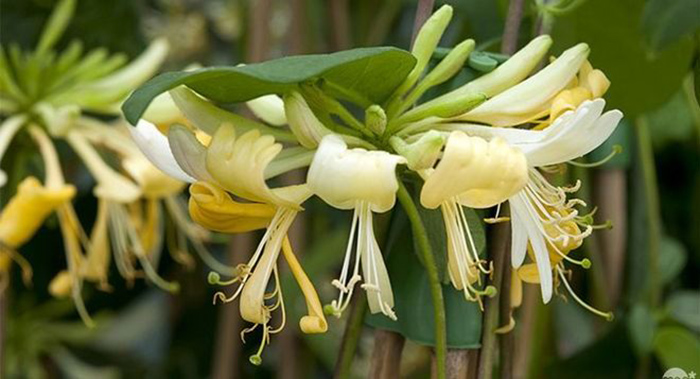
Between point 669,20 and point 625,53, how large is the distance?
10cm

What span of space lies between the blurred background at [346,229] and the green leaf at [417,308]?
0.01 m

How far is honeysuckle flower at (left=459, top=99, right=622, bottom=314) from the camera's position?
13.6 inches

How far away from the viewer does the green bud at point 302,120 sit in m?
0.36

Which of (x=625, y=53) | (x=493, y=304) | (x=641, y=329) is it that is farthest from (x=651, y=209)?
(x=493, y=304)

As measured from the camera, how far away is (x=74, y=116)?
0.65 m

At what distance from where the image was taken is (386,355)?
41 cm

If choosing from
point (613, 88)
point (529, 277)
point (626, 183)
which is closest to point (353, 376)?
point (626, 183)

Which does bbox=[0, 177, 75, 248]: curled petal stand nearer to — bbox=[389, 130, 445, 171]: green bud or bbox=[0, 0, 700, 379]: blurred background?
bbox=[0, 0, 700, 379]: blurred background

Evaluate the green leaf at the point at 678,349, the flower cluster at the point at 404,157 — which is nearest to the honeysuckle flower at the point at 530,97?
the flower cluster at the point at 404,157

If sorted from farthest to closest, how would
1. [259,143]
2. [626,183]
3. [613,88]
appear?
[626,183] → [613,88] → [259,143]

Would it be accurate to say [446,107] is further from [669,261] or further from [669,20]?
[669,261]

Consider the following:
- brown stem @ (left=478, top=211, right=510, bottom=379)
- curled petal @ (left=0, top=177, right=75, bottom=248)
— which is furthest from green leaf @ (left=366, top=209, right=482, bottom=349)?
curled petal @ (left=0, top=177, right=75, bottom=248)

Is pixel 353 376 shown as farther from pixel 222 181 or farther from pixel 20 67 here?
pixel 222 181

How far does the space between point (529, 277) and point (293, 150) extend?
94 mm
